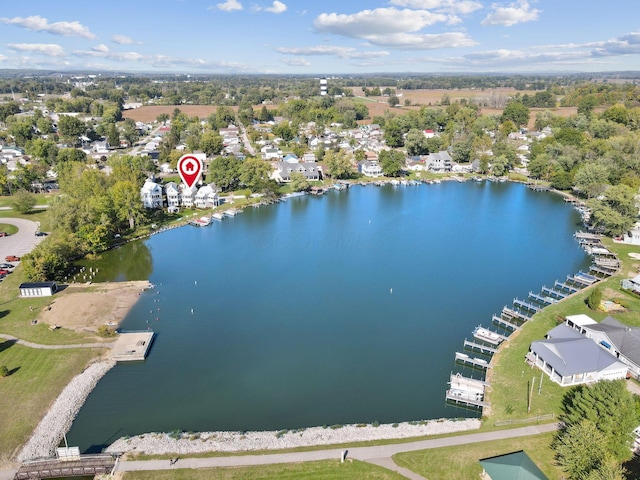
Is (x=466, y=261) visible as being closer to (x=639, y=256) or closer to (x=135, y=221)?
(x=639, y=256)

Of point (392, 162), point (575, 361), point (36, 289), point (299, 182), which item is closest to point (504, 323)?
point (575, 361)

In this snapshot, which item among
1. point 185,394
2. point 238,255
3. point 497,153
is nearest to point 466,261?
point 238,255

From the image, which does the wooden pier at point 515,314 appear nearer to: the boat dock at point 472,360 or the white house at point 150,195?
the boat dock at point 472,360

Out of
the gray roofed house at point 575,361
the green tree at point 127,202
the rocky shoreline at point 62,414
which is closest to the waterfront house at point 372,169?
the green tree at point 127,202

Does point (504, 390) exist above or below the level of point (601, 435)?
below

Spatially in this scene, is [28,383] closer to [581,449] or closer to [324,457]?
[324,457]

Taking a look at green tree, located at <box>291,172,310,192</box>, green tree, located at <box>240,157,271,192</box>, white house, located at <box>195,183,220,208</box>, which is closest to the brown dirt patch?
white house, located at <box>195,183,220,208</box>
